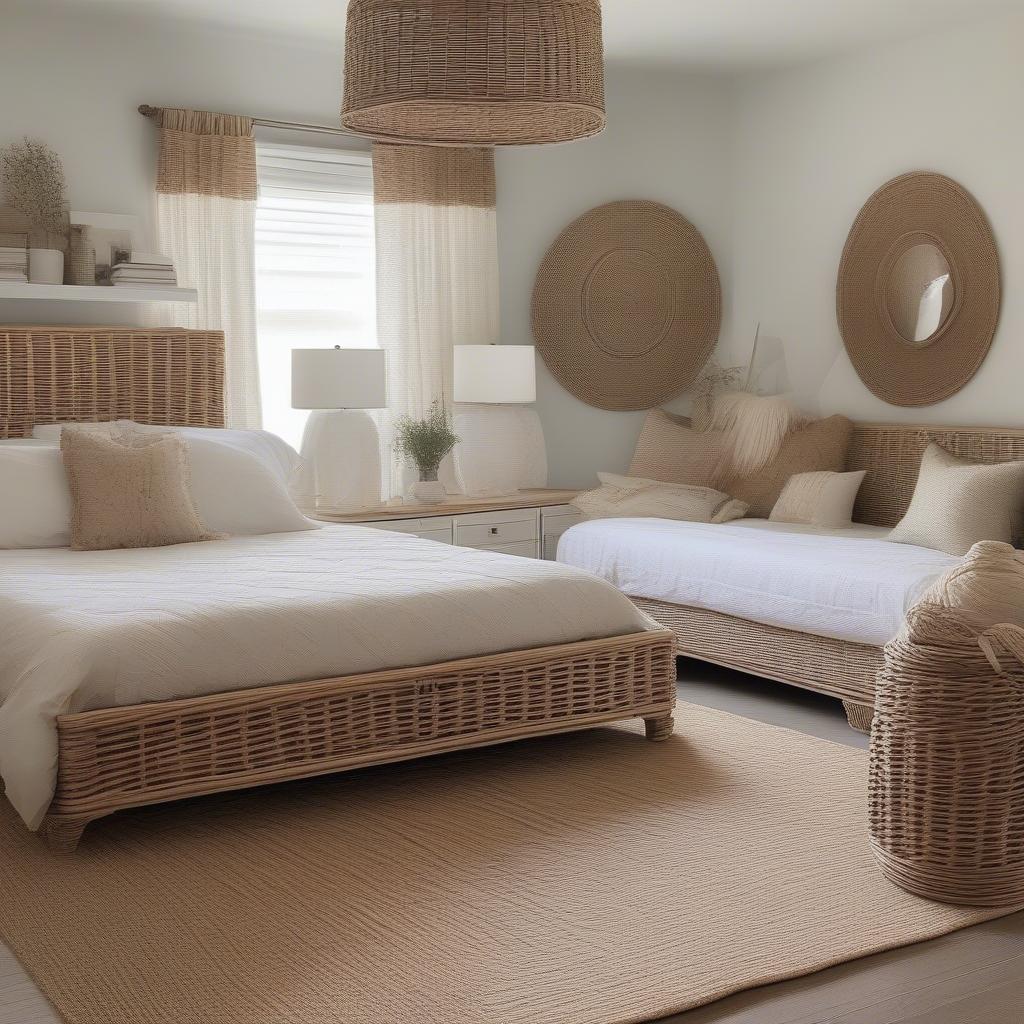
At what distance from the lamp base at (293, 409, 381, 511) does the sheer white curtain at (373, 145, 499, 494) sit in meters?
0.43

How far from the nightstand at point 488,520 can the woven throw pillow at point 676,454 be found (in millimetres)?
330

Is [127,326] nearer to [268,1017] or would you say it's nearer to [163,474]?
[163,474]

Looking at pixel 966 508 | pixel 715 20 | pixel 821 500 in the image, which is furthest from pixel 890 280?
pixel 966 508

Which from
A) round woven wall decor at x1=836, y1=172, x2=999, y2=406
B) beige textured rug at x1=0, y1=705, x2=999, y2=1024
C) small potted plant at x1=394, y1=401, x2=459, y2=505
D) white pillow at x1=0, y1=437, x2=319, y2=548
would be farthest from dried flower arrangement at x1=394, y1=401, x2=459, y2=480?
beige textured rug at x1=0, y1=705, x2=999, y2=1024

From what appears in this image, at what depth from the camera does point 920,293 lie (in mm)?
5312

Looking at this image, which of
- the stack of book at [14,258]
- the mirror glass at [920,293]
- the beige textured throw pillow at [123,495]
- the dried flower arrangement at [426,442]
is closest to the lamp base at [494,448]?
the dried flower arrangement at [426,442]

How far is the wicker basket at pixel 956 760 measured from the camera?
2.54 metres

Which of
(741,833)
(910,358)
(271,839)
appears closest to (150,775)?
(271,839)

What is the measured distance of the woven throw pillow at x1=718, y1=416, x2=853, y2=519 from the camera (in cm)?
534

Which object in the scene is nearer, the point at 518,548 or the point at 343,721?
the point at 343,721

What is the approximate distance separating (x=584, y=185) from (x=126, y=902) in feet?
13.8

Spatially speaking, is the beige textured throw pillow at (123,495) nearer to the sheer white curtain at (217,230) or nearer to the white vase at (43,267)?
the white vase at (43,267)

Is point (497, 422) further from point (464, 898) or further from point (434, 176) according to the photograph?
point (464, 898)

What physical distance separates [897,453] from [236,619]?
3091 millimetres
